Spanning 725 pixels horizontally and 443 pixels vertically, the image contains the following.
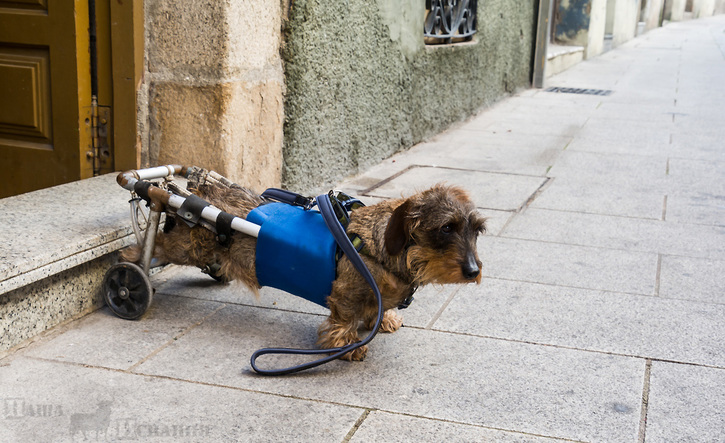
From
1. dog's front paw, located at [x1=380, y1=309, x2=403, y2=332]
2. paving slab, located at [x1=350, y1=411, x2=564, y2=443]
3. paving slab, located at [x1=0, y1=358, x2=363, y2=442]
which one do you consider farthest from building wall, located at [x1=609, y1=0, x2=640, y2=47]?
paving slab, located at [x1=0, y1=358, x2=363, y2=442]

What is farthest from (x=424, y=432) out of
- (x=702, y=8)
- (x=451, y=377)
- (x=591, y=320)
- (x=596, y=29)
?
(x=702, y=8)

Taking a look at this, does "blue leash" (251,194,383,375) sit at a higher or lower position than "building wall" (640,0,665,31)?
lower

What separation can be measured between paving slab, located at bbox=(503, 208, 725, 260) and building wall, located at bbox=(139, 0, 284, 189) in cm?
196

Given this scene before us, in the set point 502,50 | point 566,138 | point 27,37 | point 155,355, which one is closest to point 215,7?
point 27,37

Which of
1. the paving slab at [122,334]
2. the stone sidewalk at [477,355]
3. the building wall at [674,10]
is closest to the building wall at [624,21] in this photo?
the building wall at [674,10]

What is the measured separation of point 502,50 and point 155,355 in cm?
880

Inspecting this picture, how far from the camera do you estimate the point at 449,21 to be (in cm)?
839

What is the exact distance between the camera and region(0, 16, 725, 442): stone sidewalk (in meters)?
2.65

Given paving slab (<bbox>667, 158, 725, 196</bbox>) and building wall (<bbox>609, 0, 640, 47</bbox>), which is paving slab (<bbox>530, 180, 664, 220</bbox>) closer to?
paving slab (<bbox>667, 158, 725, 196</bbox>)

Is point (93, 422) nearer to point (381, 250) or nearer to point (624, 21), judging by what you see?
point (381, 250)

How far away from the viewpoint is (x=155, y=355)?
124 inches

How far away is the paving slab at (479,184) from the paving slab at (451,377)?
2.43 m

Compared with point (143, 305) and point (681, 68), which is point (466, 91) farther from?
point (681, 68)

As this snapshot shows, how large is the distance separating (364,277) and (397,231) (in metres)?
0.25
